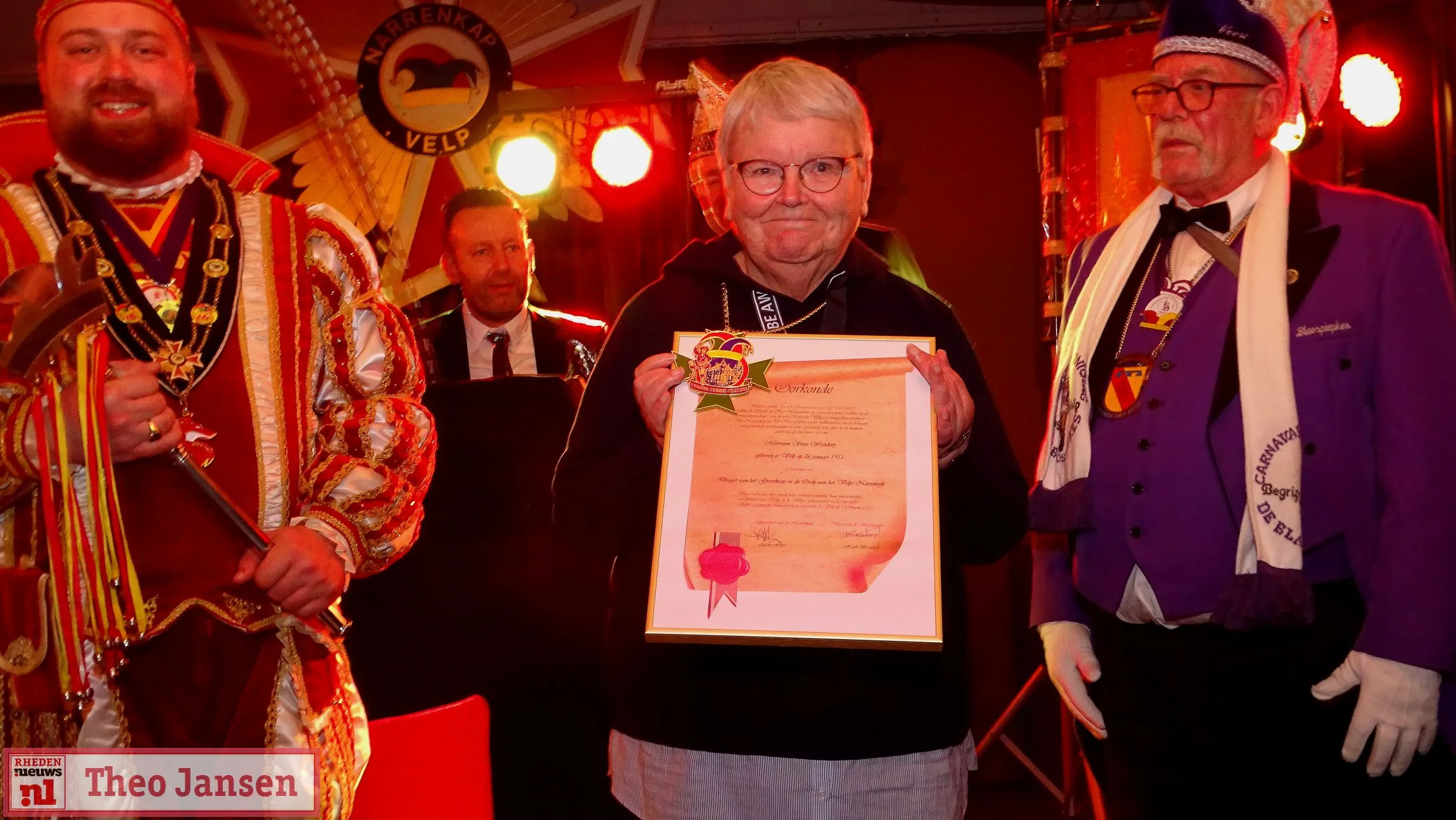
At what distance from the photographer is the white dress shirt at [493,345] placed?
414cm

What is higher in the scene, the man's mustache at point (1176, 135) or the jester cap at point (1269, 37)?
the jester cap at point (1269, 37)

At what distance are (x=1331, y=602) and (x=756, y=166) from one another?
114 centimetres

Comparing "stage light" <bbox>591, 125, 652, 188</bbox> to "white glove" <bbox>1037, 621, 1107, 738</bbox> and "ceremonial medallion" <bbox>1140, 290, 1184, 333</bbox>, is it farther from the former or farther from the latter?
"white glove" <bbox>1037, 621, 1107, 738</bbox>

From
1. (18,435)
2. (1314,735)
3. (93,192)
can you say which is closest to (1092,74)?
(1314,735)

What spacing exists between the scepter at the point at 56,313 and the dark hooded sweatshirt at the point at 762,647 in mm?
526

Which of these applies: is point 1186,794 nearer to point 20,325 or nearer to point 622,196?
point 20,325

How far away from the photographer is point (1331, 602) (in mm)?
1873

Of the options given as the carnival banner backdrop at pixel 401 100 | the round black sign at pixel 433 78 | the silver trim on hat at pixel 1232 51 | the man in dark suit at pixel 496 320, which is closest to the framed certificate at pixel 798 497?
the silver trim on hat at pixel 1232 51

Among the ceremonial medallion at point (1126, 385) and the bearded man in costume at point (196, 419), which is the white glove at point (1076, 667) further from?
the bearded man in costume at point (196, 419)

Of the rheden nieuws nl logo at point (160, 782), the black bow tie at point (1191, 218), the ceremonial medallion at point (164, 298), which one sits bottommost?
the rheden nieuws nl logo at point (160, 782)

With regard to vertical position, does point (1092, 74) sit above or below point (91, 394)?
above

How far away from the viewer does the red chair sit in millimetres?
1957

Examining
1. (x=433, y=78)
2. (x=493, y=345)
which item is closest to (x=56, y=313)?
(x=493, y=345)

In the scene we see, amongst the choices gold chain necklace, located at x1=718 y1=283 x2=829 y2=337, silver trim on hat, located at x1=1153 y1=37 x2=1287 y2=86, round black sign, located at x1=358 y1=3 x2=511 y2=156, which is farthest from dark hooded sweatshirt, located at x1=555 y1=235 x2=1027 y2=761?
round black sign, located at x1=358 y1=3 x2=511 y2=156
